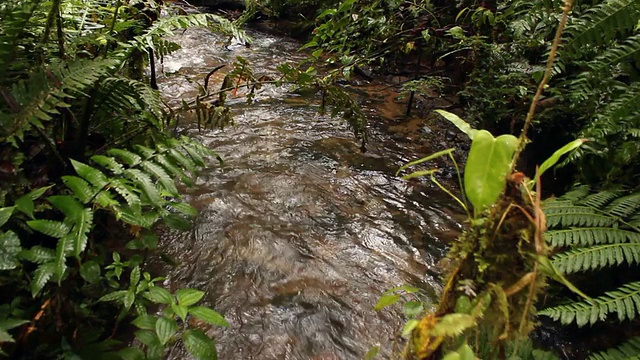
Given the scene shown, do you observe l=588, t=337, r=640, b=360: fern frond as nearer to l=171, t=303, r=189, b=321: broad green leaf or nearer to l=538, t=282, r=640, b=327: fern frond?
l=538, t=282, r=640, b=327: fern frond

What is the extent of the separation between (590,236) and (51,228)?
229 centimetres

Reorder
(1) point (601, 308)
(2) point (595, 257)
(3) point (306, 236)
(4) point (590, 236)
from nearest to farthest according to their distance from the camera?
(1) point (601, 308)
(2) point (595, 257)
(4) point (590, 236)
(3) point (306, 236)

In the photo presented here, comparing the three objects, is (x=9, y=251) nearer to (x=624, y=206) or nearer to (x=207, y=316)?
(x=207, y=316)

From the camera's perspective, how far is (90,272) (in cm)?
147

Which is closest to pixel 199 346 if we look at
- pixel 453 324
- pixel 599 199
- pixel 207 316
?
pixel 207 316

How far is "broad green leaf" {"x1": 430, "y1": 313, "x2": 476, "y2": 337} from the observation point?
984mm

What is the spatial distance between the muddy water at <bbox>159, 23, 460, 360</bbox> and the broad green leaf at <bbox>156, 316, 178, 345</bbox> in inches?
14.5

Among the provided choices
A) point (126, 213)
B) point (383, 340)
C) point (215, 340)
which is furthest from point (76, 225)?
point (383, 340)

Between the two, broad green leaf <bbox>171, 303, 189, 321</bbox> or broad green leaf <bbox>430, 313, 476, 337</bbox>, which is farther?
broad green leaf <bbox>171, 303, 189, 321</bbox>

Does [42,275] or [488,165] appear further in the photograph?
[42,275]

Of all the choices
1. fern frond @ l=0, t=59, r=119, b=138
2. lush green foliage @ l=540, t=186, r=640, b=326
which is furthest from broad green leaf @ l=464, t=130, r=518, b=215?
fern frond @ l=0, t=59, r=119, b=138

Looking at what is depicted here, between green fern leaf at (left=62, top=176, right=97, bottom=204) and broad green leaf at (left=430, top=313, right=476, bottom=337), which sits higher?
broad green leaf at (left=430, top=313, right=476, bottom=337)

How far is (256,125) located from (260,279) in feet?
7.08

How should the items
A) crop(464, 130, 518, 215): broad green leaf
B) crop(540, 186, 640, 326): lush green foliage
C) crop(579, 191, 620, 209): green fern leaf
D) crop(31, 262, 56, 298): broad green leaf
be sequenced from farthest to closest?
crop(579, 191, 620, 209): green fern leaf → crop(540, 186, 640, 326): lush green foliage → crop(31, 262, 56, 298): broad green leaf → crop(464, 130, 518, 215): broad green leaf
